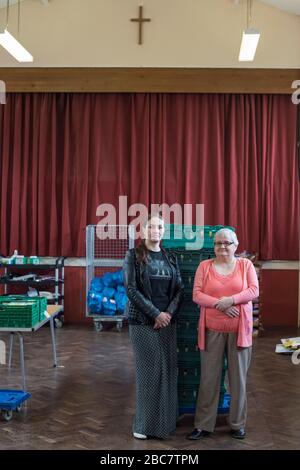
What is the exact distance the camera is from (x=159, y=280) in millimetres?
3617

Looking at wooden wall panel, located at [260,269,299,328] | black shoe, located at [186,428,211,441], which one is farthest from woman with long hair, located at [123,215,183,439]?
wooden wall panel, located at [260,269,299,328]

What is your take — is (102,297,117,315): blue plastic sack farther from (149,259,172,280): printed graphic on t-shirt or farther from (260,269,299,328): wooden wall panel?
(149,259,172,280): printed graphic on t-shirt

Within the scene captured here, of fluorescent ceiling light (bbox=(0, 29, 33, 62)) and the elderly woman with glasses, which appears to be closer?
the elderly woman with glasses

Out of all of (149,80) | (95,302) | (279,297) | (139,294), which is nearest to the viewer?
(139,294)

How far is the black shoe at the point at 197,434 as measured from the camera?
3615 millimetres

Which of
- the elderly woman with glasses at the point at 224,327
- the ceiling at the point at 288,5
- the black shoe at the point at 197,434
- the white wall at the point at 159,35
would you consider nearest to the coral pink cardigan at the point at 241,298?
the elderly woman with glasses at the point at 224,327

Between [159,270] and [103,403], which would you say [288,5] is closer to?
[159,270]

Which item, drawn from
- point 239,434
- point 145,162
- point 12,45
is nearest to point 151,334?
point 239,434

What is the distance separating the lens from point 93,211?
26.0ft

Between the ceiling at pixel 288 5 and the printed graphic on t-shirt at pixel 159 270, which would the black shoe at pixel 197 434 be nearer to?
the printed graphic on t-shirt at pixel 159 270

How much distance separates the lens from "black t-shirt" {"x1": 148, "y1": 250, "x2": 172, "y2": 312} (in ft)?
11.8

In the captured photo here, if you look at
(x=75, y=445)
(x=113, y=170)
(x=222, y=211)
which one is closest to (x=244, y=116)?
(x=222, y=211)

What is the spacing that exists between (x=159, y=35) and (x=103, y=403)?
5.38 m

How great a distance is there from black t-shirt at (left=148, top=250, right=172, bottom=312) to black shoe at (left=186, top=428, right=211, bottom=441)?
0.83 m
